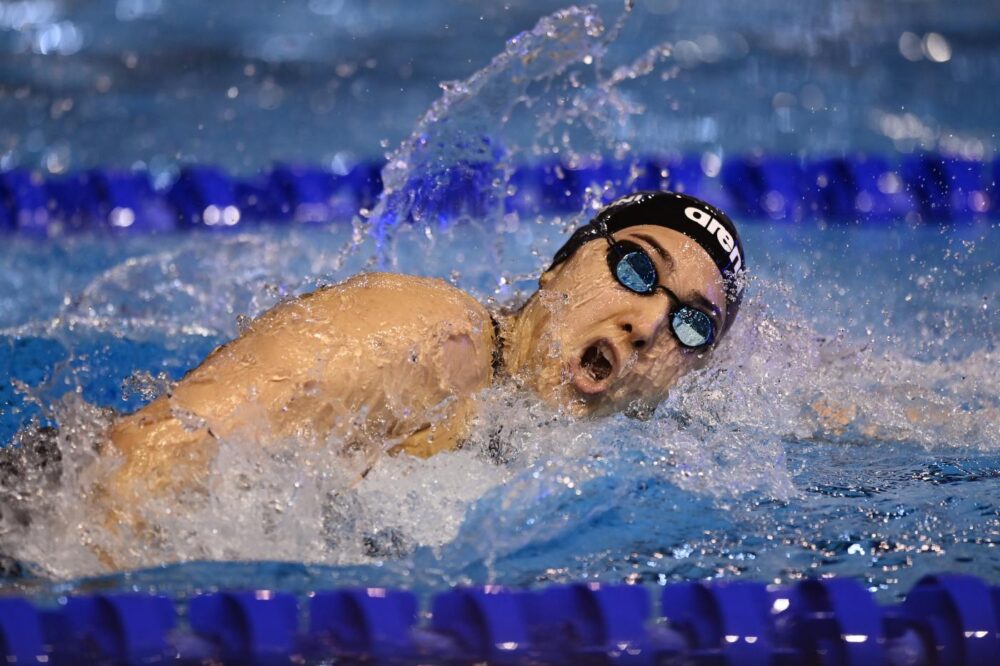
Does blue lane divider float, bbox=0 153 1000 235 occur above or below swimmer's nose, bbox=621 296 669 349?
above

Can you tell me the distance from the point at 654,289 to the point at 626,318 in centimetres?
7

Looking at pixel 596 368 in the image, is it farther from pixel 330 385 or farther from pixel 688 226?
pixel 330 385

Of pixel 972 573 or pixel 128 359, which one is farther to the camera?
pixel 128 359

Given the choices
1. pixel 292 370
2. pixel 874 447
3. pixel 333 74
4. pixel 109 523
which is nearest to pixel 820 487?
pixel 874 447

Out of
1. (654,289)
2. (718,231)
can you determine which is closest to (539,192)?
(718,231)

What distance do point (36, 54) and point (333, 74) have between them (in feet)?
4.40

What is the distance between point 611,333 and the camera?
1.93 meters

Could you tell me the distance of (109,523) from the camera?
155 centimetres

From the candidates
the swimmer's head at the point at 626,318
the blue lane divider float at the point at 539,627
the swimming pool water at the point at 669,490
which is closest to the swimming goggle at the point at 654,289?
the swimmer's head at the point at 626,318

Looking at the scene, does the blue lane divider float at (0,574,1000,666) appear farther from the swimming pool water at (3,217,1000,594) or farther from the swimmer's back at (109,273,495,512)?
the swimmer's back at (109,273,495,512)

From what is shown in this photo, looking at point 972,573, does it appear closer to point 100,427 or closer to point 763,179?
point 100,427

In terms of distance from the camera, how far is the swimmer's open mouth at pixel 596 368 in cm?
193

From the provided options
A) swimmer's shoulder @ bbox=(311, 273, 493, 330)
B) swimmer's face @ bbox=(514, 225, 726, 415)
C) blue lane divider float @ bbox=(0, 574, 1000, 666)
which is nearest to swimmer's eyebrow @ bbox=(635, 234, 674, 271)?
swimmer's face @ bbox=(514, 225, 726, 415)

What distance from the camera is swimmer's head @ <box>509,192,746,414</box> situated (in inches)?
75.9
